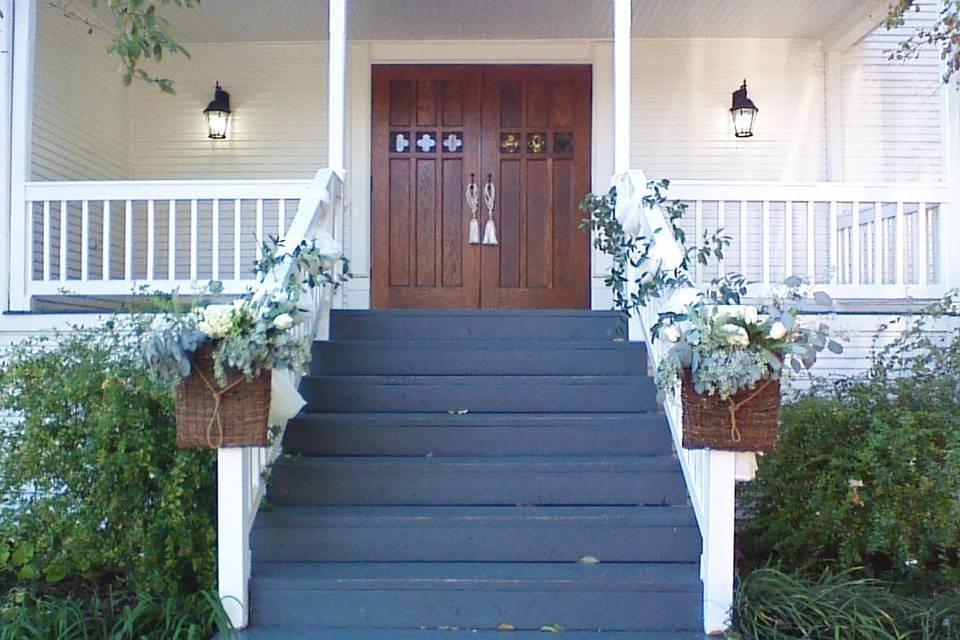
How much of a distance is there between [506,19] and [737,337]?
4105mm

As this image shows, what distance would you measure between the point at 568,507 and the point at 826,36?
4.68 metres

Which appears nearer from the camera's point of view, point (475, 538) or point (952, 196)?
point (475, 538)

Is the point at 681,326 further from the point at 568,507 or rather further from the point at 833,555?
the point at 833,555

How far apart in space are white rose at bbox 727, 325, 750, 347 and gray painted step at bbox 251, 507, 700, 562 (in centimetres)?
100

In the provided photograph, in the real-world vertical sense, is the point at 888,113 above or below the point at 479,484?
above

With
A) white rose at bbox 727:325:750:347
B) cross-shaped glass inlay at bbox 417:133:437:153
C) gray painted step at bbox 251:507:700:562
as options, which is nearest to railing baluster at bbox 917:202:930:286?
gray painted step at bbox 251:507:700:562

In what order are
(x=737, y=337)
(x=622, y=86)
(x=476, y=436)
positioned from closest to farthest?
(x=737, y=337) → (x=476, y=436) → (x=622, y=86)

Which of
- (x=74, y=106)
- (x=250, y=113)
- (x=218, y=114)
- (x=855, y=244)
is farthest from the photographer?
(x=250, y=113)

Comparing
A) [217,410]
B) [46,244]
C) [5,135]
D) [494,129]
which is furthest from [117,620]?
[494,129]

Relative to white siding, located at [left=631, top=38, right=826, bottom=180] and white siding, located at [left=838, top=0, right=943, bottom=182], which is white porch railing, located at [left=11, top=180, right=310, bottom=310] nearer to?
white siding, located at [left=631, top=38, right=826, bottom=180]

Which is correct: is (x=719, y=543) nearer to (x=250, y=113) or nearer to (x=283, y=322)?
(x=283, y=322)

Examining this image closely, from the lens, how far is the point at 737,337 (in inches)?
125

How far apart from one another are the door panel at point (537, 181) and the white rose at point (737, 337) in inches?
147

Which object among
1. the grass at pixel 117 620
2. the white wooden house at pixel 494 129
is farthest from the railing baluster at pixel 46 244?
the grass at pixel 117 620
